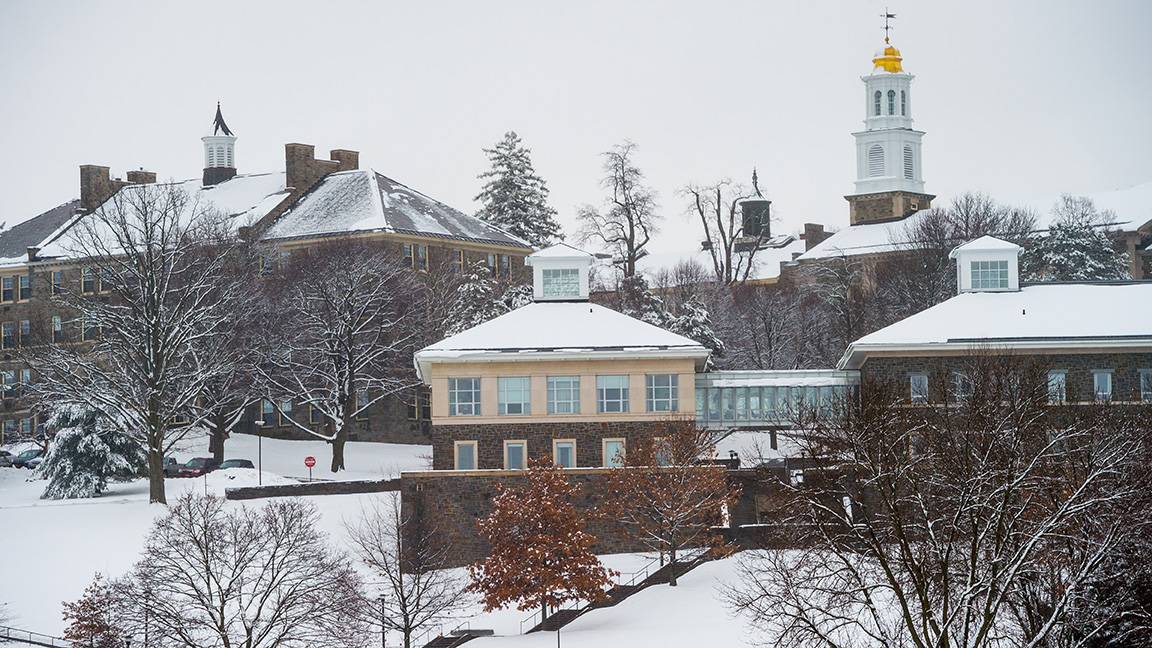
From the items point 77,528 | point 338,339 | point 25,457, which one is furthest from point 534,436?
point 25,457

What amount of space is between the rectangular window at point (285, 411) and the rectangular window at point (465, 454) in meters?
18.7

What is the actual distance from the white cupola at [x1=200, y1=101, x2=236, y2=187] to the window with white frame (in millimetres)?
54812

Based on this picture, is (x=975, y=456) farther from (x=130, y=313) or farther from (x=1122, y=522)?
(x=130, y=313)

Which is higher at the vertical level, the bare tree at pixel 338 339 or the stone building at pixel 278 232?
the stone building at pixel 278 232

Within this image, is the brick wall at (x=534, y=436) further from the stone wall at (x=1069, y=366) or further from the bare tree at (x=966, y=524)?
the bare tree at (x=966, y=524)

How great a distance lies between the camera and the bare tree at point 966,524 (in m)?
40.4

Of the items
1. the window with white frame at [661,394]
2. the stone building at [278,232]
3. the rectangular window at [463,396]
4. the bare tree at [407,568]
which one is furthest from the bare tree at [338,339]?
the window with white frame at [661,394]

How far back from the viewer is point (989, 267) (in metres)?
77.2

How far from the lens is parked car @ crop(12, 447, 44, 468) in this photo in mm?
90875

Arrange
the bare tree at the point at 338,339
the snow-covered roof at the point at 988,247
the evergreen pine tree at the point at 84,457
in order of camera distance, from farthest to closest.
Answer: the bare tree at the point at 338,339 → the evergreen pine tree at the point at 84,457 → the snow-covered roof at the point at 988,247

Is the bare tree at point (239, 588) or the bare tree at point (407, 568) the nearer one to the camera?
the bare tree at point (239, 588)

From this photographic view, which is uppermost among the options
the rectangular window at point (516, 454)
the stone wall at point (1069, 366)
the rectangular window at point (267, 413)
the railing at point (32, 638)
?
the stone wall at point (1069, 366)

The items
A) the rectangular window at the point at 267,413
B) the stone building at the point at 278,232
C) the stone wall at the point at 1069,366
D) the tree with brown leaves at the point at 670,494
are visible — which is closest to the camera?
the tree with brown leaves at the point at 670,494

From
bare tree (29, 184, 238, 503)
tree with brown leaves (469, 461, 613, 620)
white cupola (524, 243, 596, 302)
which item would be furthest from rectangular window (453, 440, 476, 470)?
bare tree (29, 184, 238, 503)
